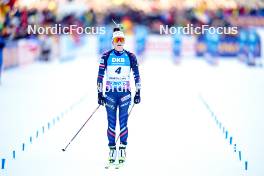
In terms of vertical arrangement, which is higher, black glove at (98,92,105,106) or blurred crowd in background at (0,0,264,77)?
blurred crowd in background at (0,0,264,77)

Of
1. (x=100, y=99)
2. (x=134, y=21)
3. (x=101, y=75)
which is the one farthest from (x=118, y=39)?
(x=134, y=21)

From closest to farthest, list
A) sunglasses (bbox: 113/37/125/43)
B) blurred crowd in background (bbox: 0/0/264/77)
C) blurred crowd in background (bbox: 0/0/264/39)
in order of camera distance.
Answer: sunglasses (bbox: 113/37/125/43) → blurred crowd in background (bbox: 0/0/264/77) → blurred crowd in background (bbox: 0/0/264/39)

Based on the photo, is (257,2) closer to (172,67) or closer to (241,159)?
(172,67)

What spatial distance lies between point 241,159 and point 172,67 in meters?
14.8

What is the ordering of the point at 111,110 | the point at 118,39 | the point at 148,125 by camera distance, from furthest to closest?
the point at 148,125, the point at 111,110, the point at 118,39

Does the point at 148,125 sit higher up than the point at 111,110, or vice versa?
the point at 111,110

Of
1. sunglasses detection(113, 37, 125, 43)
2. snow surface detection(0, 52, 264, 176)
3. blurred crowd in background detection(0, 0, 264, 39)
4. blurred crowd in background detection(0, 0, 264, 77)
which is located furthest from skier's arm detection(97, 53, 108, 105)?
blurred crowd in background detection(0, 0, 264, 39)


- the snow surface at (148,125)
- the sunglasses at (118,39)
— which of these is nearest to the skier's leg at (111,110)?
the snow surface at (148,125)

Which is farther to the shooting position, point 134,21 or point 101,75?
point 134,21

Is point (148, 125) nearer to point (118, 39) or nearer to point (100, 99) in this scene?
point (100, 99)

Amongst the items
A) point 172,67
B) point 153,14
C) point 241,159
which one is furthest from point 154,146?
point 153,14

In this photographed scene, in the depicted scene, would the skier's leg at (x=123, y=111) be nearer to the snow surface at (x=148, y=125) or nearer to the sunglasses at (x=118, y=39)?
the snow surface at (x=148, y=125)

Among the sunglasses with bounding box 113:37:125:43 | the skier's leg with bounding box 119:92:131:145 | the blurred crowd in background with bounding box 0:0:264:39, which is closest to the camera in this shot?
the sunglasses with bounding box 113:37:125:43

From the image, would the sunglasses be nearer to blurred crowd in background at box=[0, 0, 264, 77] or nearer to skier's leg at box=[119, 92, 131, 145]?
skier's leg at box=[119, 92, 131, 145]
